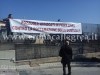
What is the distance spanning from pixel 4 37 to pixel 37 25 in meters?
2.53

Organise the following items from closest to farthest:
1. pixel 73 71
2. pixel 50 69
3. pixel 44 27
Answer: pixel 73 71 < pixel 50 69 < pixel 44 27

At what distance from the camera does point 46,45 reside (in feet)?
75.7

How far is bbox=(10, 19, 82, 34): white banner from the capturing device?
78.5 ft

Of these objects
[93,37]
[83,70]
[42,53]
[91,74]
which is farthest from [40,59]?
[93,37]

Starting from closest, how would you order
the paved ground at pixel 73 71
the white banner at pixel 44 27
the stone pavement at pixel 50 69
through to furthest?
1. the paved ground at pixel 73 71
2. the stone pavement at pixel 50 69
3. the white banner at pixel 44 27

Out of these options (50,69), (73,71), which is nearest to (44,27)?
(50,69)

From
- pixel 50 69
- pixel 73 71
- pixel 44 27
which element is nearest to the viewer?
pixel 73 71

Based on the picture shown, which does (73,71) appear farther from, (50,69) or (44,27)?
(44,27)

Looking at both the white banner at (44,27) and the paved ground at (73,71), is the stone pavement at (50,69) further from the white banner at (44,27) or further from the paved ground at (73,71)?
the white banner at (44,27)

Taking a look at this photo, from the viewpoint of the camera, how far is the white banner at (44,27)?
78.5 feet

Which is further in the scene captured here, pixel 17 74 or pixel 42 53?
pixel 42 53

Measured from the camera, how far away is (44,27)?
82.7 feet

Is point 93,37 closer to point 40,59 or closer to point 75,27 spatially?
point 75,27

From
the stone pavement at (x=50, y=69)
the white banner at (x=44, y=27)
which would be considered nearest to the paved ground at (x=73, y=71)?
the stone pavement at (x=50, y=69)
